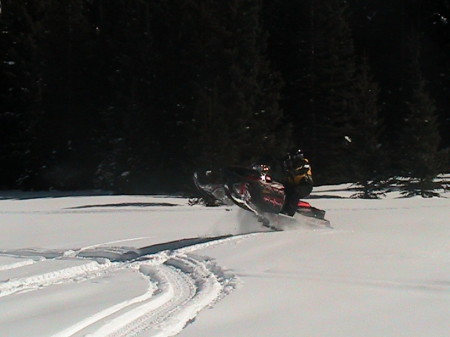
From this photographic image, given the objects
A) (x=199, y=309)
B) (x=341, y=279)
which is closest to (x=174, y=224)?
(x=341, y=279)

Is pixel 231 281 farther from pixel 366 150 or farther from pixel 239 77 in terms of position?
pixel 239 77

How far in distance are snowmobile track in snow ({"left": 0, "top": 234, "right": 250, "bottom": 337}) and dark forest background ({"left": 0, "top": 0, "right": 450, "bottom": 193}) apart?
14585 millimetres

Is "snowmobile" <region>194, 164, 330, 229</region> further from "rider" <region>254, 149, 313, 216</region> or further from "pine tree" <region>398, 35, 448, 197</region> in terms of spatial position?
"pine tree" <region>398, 35, 448, 197</region>

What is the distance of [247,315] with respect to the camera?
→ 5.36 metres

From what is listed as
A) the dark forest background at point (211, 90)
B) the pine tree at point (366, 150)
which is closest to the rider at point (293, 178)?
the dark forest background at point (211, 90)

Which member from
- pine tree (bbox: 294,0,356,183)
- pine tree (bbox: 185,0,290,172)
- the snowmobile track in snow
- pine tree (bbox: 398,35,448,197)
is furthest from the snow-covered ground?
pine tree (bbox: 294,0,356,183)

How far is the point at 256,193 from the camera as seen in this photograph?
11656 millimetres

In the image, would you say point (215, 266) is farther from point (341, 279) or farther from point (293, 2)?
point (293, 2)

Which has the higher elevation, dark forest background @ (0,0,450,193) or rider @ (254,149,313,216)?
dark forest background @ (0,0,450,193)

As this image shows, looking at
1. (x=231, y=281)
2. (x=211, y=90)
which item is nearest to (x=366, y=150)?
(x=211, y=90)

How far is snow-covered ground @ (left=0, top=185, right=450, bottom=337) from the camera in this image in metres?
5.06

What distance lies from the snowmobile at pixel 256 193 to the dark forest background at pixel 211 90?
1221cm

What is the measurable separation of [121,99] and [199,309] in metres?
27.5

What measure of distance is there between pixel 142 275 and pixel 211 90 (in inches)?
809
